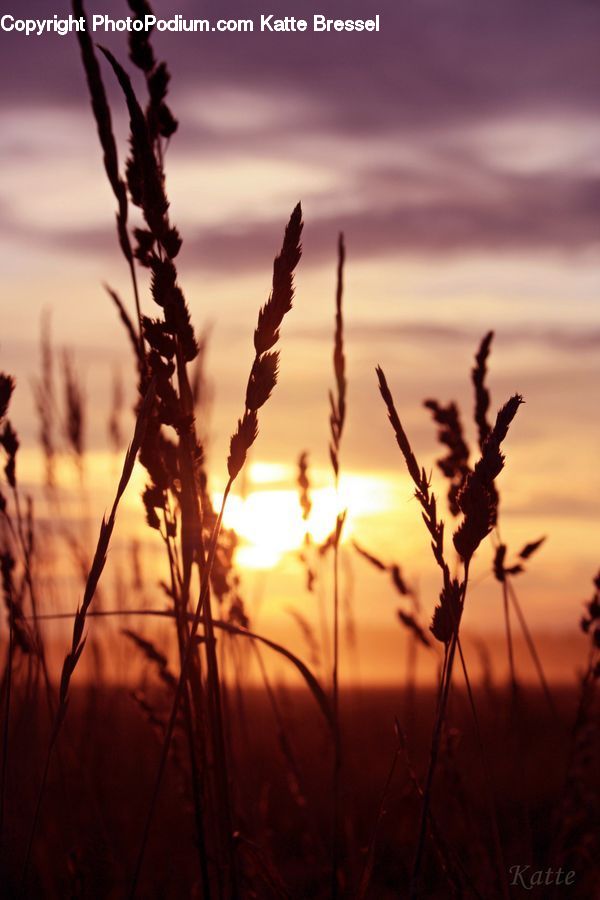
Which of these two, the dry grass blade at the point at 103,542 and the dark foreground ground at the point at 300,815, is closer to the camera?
the dry grass blade at the point at 103,542

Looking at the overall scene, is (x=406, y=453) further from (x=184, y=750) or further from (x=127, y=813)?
(x=127, y=813)

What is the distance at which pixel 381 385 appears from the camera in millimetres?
1079

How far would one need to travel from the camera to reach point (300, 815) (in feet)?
9.56

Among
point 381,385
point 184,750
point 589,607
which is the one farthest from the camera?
point 184,750

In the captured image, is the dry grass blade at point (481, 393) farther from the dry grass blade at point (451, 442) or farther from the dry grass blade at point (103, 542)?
the dry grass blade at point (103, 542)

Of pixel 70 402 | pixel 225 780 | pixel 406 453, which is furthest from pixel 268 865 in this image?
pixel 70 402

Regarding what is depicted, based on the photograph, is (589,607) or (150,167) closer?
(150,167)

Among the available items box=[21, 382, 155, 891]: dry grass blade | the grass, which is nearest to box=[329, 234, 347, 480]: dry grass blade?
the grass

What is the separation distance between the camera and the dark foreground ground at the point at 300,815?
1783 millimetres

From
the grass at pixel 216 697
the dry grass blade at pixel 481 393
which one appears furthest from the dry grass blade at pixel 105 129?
the dry grass blade at pixel 481 393

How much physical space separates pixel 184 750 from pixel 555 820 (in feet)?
2.43

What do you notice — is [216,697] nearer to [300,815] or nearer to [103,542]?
[103,542]

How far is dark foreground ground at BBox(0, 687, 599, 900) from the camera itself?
178cm

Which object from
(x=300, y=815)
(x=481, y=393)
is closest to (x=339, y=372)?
(x=481, y=393)
